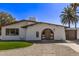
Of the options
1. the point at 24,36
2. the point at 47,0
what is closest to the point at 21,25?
the point at 24,36

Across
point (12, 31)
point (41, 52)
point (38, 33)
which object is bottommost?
point (41, 52)

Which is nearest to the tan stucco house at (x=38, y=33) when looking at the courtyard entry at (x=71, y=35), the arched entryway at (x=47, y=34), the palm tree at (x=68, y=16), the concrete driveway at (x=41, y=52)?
the arched entryway at (x=47, y=34)

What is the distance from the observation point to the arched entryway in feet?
92.2

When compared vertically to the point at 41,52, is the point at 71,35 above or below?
above

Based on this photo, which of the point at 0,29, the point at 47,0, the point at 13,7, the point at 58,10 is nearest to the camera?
the point at 47,0

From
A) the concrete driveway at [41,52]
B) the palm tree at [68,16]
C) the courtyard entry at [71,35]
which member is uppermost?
the palm tree at [68,16]

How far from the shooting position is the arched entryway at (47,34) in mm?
28094

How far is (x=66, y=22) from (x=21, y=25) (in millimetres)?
5914

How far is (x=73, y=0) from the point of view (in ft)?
52.5

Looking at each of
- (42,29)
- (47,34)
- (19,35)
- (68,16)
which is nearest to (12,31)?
(19,35)

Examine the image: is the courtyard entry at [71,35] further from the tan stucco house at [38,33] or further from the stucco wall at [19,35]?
the stucco wall at [19,35]

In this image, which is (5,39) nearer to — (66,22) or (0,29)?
(0,29)

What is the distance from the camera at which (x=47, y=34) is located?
28406 mm

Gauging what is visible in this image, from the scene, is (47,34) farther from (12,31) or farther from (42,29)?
(12,31)
